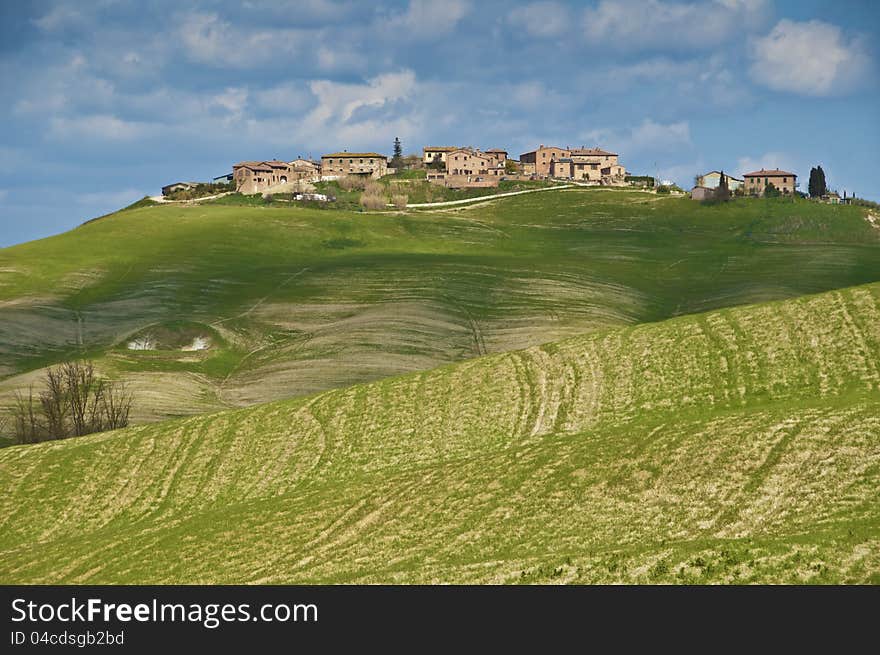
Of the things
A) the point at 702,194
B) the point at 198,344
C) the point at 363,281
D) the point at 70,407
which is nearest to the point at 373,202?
the point at 702,194

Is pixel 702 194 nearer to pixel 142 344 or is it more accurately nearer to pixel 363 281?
pixel 363 281

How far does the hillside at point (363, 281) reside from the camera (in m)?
87.5

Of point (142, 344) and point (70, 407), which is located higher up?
point (142, 344)

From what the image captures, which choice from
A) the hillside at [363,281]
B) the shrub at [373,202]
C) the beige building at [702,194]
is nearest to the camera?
the hillside at [363,281]

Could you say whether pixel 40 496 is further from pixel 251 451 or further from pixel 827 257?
pixel 827 257

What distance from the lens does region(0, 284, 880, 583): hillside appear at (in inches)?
1324

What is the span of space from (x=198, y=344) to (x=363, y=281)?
2869 cm

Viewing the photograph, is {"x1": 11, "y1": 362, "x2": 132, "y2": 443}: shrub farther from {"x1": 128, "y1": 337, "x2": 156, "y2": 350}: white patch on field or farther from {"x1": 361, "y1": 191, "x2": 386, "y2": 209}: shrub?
{"x1": 361, "y1": 191, "x2": 386, "y2": 209}: shrub

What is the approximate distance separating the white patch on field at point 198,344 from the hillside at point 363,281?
0.24 m

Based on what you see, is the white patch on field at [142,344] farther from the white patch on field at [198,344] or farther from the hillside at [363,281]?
the white patch on field at [198,344]

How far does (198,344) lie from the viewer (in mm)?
93562

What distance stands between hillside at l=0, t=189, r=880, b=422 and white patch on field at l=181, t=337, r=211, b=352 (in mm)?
238

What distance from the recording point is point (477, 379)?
6022cm

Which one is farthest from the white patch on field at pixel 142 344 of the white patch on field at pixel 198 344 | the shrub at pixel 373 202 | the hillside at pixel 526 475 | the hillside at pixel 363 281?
the shrub at pixel 373 202
